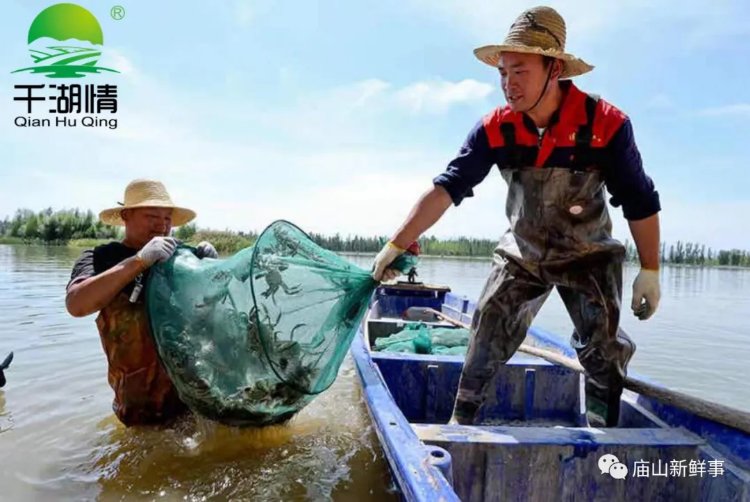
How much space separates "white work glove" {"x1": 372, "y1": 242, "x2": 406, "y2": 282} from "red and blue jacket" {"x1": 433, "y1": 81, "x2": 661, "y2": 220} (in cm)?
67

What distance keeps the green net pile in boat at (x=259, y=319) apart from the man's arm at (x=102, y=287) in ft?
0.38

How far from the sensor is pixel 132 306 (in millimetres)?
2996

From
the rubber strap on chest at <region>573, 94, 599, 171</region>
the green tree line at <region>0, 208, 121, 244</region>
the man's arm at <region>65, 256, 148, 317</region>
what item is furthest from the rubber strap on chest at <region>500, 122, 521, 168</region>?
the green tree line at <region>0, 208, 121, 244</region>

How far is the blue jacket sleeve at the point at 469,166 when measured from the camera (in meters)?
2.57

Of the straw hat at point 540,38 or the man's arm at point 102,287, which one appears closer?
the straw hat at point 540,38

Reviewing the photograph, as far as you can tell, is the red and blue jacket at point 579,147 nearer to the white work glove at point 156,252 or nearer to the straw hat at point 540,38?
the straw hat at point 540,38

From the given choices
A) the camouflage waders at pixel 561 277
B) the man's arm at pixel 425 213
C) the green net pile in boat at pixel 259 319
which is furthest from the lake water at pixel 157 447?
the man's arm at pixel 425 213

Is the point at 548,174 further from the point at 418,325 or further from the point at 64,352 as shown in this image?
the point at 64,352

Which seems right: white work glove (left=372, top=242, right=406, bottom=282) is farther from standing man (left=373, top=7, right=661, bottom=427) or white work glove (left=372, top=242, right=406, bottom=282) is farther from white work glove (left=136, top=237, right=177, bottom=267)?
white work glove (left=136, top=237, right=177, bottom=267)

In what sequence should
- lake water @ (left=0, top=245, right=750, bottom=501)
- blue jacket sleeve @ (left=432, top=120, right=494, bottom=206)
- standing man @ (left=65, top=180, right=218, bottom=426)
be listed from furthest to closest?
lake water @ (left=0, top=245, right=750, bottom=501), standing man @ (left=65, top=180, right=218, bottom=426), blue jacket sleeve @ (left=432, top=120, right=494, bottom=206)

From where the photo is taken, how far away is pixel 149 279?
270 centimetres

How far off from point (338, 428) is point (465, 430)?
182cm

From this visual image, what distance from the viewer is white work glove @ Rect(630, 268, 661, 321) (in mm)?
2502

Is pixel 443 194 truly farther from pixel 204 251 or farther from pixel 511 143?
pixel 204 251
